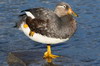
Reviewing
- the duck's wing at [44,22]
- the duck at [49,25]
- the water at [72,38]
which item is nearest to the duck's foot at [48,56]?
the duck at [49,25]

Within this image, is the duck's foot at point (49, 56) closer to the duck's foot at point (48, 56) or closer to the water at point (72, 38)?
the duck's foot at point (48, 56)

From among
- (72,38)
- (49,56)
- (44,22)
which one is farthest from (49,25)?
(72,38)

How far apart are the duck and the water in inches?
23.5

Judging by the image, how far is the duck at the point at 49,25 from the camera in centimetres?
909

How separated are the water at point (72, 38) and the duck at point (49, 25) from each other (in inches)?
23.5

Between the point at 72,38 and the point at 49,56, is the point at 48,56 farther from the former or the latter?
the point at 72,38

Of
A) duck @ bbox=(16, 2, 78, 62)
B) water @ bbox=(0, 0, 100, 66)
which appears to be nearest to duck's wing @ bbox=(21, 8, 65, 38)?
duck @ bbox=(16, 2, 78, 62)

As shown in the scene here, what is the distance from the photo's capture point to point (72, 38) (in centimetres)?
1084

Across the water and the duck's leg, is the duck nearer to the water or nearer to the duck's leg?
the duck's leg

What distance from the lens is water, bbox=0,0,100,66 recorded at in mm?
9406

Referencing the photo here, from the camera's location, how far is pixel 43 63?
9156 mm

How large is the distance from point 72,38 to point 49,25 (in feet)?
6.26

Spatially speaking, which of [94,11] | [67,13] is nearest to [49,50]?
[67,13]

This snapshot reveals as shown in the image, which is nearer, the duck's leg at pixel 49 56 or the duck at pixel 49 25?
the duck at pixel 49 25
